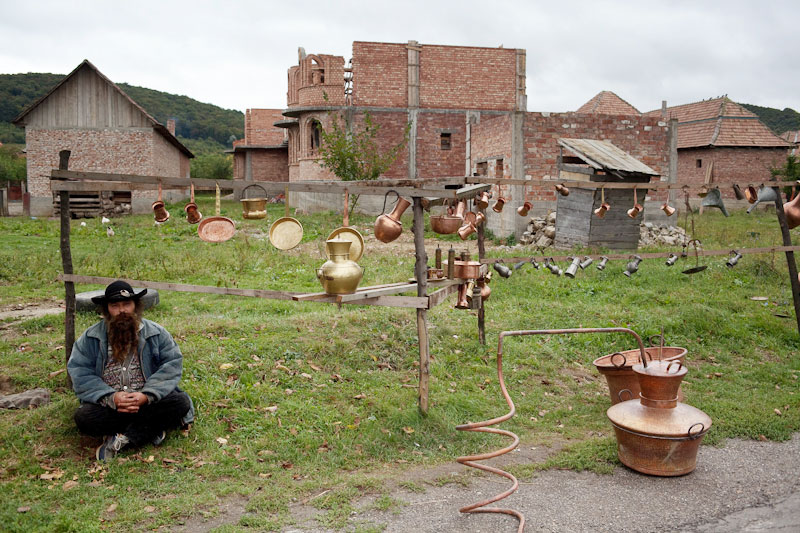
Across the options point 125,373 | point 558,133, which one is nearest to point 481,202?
point 125,373

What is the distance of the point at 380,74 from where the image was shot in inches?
1074

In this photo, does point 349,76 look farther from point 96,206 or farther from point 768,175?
point 768,175

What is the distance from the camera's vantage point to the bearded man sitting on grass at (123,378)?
16.3ft

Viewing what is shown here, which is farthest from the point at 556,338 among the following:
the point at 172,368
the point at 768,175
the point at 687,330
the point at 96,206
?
the point at 768,175

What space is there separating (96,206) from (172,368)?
856 inches

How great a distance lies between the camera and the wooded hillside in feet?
178

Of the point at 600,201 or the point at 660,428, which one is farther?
the point at 600,201

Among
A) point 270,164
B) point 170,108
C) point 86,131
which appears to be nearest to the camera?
point 86,131

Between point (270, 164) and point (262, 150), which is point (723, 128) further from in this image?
point (262, 150)

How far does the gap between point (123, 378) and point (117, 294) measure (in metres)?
0.71

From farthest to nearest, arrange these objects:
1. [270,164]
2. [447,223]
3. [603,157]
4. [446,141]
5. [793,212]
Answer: [270,164] < [446,141] < [603,157] < [793,212] < [447,223]

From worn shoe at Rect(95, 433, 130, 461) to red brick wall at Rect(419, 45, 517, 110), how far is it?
2420 centimetres

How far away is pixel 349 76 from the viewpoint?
2778 centimetres

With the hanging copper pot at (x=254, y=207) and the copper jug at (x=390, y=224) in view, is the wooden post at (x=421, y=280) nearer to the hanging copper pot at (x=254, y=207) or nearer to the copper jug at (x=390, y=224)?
the copper jug at (x=390, y=224)
